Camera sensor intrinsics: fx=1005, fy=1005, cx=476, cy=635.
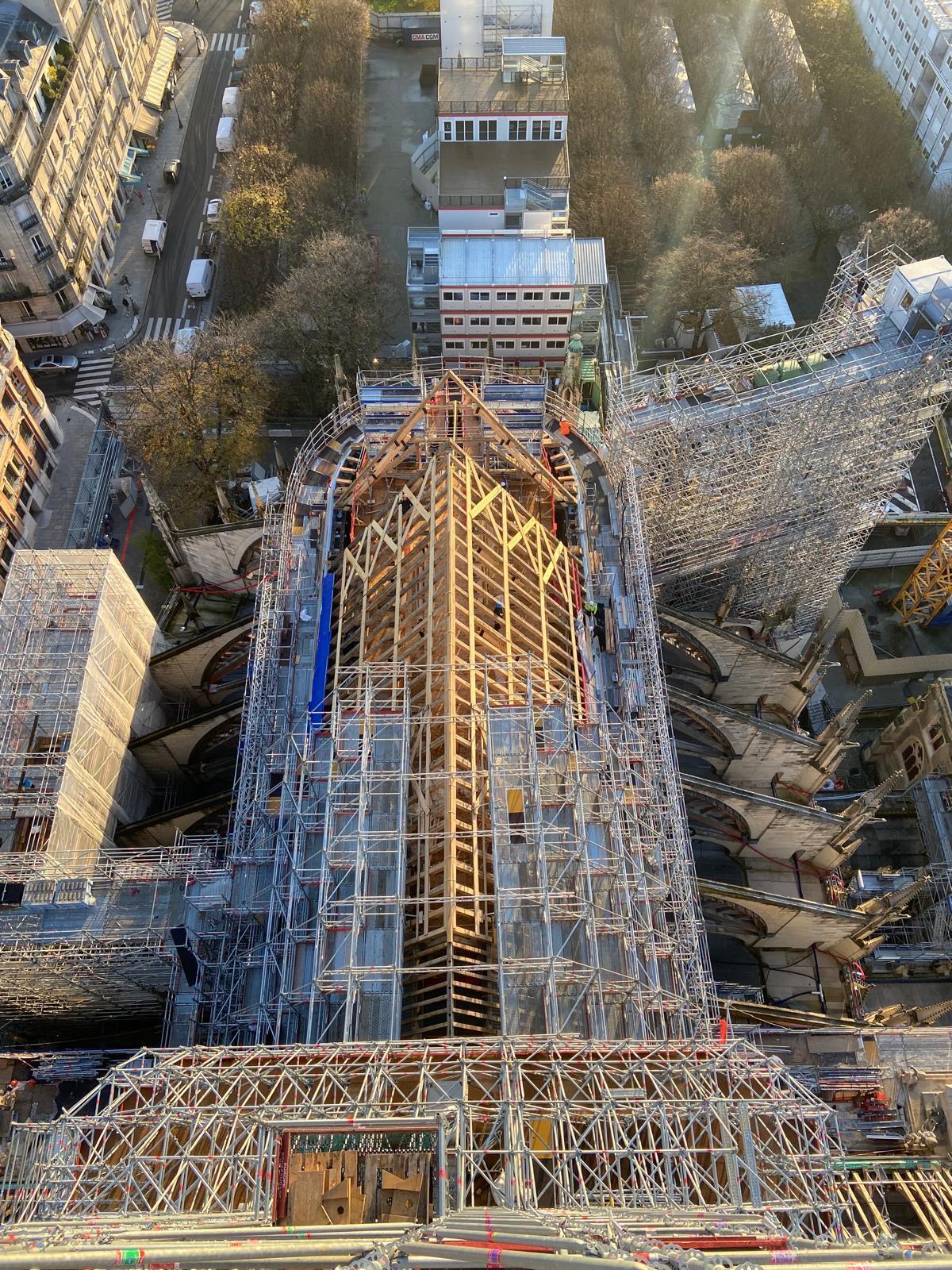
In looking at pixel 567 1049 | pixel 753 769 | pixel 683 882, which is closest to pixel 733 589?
pixel 753 769

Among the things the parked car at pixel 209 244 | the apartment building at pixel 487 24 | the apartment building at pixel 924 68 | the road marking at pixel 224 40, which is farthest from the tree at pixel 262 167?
the apartment building at pixel 924 68

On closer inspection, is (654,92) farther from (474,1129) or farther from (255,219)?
(474,1129)

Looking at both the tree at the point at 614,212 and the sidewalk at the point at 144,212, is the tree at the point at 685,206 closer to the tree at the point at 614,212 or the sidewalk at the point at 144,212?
the tree at the point at 614,212

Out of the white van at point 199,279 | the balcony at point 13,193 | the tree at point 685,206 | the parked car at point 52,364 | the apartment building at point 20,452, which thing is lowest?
the apartment building at point 20,452

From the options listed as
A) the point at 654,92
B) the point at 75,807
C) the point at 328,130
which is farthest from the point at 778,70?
the point at 75,807

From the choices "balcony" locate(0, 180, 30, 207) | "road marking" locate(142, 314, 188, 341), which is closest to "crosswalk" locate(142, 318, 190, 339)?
"road marking" locate(142, 314, 188, 341)

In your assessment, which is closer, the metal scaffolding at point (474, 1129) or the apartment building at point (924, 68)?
the metal scaffolding at point (474, 1129)
